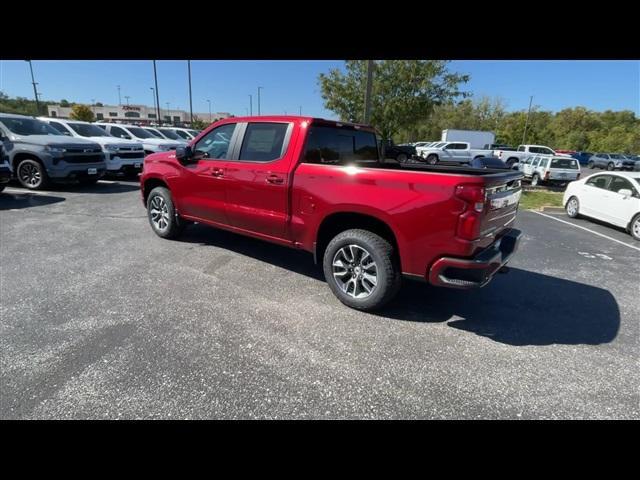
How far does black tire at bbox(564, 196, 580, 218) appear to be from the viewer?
9017mm

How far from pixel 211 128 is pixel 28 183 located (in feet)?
26.3

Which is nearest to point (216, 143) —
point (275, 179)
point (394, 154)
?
point (275, 179)

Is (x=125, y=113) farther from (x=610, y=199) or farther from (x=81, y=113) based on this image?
(x=610, y=199)

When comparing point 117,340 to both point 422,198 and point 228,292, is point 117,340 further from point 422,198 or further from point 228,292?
point 422,198

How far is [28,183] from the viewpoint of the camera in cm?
930

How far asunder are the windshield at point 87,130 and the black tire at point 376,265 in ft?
37.9

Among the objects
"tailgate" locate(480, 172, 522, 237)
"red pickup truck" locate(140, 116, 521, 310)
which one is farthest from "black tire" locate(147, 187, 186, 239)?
"tailgate" locate(480, 172, 522, 237)

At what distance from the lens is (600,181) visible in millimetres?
8672

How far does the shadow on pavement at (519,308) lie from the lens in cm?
322

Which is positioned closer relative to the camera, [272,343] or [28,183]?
[272,343]

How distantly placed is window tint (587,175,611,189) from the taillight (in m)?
8.32
